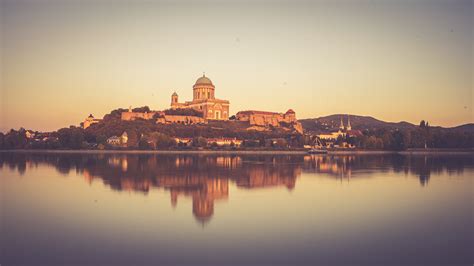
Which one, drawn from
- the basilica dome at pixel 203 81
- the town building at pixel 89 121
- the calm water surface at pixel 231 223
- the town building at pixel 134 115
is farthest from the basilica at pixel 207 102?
the calm water surface at pixel 231 223

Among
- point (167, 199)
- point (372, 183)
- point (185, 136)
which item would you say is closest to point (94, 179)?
point (167, 199)

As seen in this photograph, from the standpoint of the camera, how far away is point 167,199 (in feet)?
39.7

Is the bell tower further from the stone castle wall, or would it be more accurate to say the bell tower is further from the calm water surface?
the calm water surface

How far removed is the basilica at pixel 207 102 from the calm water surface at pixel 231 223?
155 ft

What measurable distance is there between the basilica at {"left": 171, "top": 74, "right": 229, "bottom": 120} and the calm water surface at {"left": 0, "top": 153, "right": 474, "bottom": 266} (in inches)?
1861

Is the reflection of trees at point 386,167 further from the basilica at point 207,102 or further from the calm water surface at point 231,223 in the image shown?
the basilica at point 207,102

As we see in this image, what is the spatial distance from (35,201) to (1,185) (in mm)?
4125

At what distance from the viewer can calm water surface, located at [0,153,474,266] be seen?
7.11 m

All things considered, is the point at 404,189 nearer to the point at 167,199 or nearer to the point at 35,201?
the point at 167,199

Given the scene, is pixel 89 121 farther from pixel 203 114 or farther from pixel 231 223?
pixel 231 223

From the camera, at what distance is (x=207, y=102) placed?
63188 mm

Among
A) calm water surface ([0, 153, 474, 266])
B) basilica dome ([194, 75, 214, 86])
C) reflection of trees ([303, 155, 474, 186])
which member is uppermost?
basilica dome ([194, 75, 214, 86])

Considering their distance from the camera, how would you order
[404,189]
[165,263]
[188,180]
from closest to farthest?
1. [165,263]
2. [404,189]
3. [188,180]

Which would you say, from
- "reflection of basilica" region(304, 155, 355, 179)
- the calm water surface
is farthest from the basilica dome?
the calm water surface
